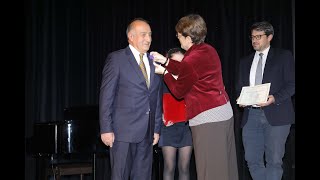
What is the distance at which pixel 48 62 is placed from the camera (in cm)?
726

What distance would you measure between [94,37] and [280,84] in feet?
12.3

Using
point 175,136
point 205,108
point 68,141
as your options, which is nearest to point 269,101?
point 175,136

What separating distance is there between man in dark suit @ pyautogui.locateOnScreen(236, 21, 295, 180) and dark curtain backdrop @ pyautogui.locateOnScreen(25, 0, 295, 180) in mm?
1458

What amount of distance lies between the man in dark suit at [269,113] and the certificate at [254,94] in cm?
6

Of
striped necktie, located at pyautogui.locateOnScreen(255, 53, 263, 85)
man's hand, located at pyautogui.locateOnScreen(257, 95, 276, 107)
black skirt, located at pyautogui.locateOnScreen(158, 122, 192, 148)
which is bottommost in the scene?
black skirt, located at pyautogui.locateOnScreen(158, 122, 192, 148)

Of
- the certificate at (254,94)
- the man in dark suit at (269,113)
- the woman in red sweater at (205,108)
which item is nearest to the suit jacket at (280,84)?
the man in dark suit at (269,113)

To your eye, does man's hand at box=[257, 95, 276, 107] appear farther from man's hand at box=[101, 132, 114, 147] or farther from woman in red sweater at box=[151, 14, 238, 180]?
man's hand at box=[101, 132, 114, 147]

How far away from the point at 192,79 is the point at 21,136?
1305mm

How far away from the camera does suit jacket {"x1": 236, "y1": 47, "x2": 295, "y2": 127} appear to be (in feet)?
15.1

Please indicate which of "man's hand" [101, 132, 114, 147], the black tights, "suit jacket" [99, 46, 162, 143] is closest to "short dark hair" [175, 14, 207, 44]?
"suit jacket" [99, 46, 162, 143]

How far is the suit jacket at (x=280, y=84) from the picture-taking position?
15.1ft

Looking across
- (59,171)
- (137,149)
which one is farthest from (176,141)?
(59,171)

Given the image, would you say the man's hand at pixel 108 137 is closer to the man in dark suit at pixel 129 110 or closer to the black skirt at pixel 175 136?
the man in dark suit at pixel 129 110
